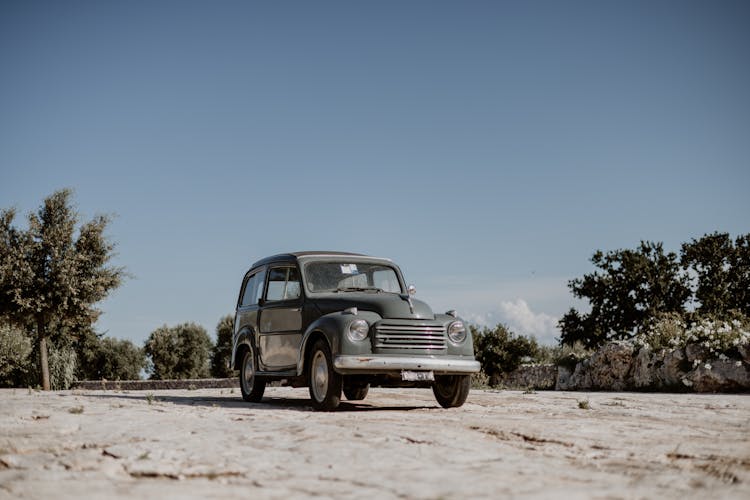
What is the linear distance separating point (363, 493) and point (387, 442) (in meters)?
1.69

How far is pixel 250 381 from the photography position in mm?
11328

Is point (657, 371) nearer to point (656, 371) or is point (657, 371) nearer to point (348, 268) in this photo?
point (656, 371)

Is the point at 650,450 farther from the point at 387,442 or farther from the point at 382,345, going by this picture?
the point at 382,345

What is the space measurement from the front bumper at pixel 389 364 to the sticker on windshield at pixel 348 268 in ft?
6.76

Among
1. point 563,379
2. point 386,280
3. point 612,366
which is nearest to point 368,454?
point 386,280

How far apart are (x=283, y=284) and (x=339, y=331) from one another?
2179 millimetres

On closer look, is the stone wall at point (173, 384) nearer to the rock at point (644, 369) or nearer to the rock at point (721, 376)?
the rock at point (644, 369)

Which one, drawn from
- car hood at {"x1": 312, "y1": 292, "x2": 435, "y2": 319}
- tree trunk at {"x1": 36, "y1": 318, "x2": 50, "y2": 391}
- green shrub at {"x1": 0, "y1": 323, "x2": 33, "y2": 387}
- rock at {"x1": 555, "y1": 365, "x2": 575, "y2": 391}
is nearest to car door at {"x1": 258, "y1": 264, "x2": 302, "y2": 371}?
car hood at {"x1": 312, "y1": 292, "x2": 435, "y2": 319}

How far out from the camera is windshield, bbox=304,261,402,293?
10113mm

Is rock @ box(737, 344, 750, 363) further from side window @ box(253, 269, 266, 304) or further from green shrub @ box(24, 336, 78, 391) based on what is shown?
green shrub @ box(24, 336, 78, 391)

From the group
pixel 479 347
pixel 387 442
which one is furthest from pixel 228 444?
pixel 479 347

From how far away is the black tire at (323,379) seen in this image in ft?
28.5

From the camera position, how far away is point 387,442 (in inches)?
221

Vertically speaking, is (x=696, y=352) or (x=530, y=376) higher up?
(x=696, y=352)
